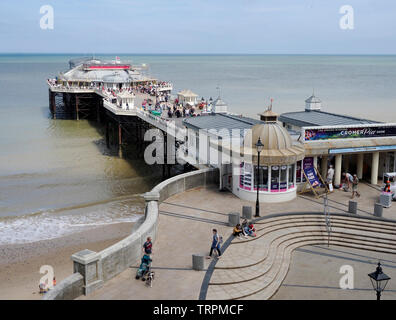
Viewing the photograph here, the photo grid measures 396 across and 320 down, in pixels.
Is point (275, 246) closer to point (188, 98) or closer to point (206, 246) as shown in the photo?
point (206, 246)

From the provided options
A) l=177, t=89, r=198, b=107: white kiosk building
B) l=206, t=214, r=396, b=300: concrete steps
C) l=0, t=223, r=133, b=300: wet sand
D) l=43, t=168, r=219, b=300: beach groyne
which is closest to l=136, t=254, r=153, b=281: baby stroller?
l=43, t=168, r=219, b=300: beach groyne

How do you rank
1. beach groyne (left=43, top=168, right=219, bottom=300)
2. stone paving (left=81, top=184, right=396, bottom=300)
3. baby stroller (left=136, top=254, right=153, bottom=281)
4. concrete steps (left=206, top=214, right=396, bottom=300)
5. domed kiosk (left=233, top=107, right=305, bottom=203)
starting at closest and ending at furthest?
1. beach groyne (left=43, top=168, right=219, bottom=300)
2. stone paving (left=81, top=184, right=396, bottom=300)
3. baby stroller (left=136, top=254, right=153, bottom=281)
4. concrete steps (left=206, top=214, right=396, bottom=300)
5. domed kiosk (left=233, top=107, right=305, bottom=203)

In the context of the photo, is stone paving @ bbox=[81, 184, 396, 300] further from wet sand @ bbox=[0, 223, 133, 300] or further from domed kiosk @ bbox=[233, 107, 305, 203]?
wet sand @ bbox=[0, 223, 133, 300]

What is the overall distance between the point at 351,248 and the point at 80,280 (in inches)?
387

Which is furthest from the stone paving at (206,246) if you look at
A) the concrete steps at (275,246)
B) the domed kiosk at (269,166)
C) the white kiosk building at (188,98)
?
the white kiosk building at (188,98)

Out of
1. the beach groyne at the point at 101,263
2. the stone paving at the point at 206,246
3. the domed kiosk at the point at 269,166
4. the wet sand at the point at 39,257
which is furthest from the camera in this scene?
the domed kiosk at the point at 269,166

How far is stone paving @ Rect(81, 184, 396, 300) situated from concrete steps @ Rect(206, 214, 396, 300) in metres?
0.03

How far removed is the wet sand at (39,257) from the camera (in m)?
17.1

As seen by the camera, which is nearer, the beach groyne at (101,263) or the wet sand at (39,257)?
the beach groyne at (101,263)

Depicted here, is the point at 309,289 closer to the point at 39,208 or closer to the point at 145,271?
the point at 145,271

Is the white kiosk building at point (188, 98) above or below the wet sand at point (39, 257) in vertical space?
above

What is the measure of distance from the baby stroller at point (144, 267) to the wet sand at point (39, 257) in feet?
18.3

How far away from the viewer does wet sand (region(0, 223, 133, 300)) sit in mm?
17141

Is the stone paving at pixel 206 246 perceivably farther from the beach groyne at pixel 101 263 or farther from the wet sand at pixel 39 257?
the wet sand at pixel 39 257
